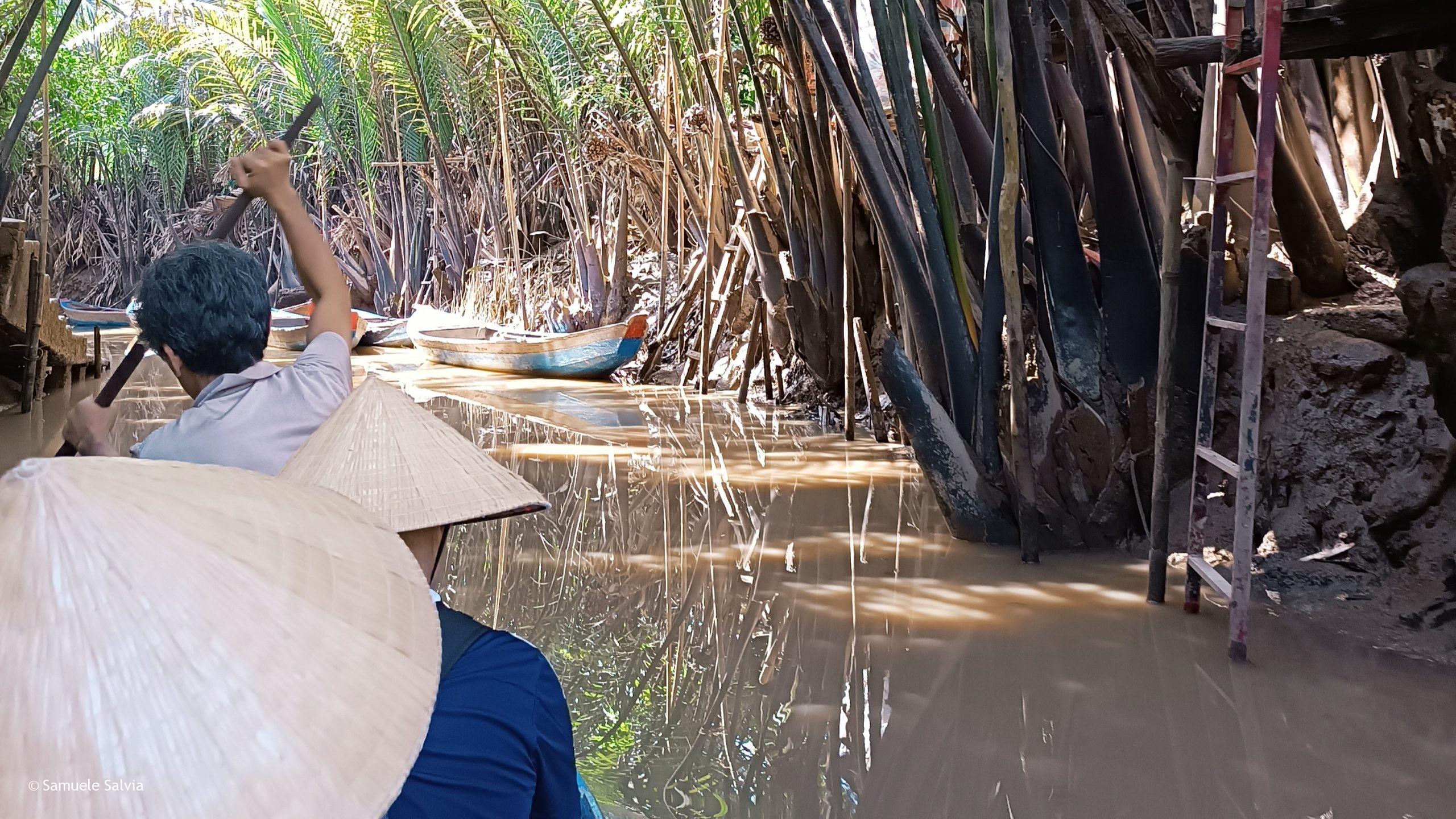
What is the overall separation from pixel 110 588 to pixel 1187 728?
269 cm

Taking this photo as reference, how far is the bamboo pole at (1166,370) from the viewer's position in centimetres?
356

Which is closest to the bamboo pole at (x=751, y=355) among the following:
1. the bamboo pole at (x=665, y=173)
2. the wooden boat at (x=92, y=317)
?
the bamboo pole at (x=665, y=173)

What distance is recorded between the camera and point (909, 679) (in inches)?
127

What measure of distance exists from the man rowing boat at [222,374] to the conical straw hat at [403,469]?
0.26m

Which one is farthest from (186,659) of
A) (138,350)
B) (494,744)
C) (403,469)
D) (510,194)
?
(510,194)

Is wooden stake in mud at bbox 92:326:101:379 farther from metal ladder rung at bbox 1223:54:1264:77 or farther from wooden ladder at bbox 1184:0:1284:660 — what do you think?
metal ladder rung at bbox 1223:54:1264:77

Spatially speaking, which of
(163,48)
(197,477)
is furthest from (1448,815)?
(163,48)

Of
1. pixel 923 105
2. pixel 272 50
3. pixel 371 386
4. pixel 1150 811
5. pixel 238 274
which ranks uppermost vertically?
pixel 272 50

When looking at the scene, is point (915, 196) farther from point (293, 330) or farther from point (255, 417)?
point (293, 330)

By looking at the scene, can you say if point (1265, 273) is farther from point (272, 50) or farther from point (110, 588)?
point (272, 50)

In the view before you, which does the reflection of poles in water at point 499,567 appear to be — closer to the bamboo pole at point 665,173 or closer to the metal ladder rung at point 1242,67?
the metal ladder rung at point 1242,67

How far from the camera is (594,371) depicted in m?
11.7

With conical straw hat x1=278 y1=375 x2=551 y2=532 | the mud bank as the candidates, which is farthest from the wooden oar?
the mud bank

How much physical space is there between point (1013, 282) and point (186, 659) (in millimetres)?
3828
